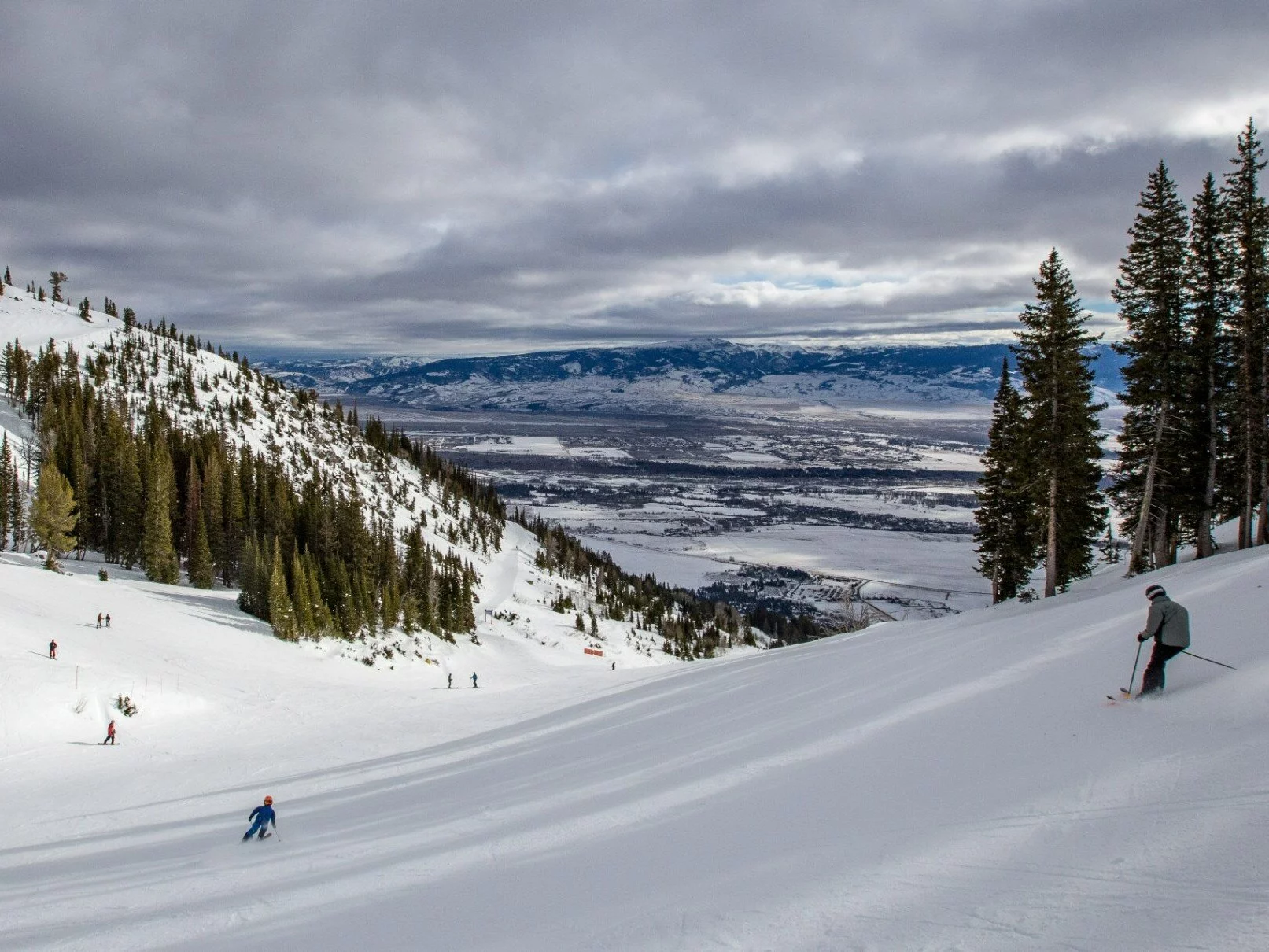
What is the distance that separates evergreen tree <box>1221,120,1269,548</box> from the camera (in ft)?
76.0

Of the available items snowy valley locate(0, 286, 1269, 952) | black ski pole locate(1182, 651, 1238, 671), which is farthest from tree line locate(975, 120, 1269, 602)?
black ski pole locate(1182, 651, 1238, 671)

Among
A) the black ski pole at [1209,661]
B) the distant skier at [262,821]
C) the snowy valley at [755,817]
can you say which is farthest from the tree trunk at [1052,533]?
the distant skier at [262,821]

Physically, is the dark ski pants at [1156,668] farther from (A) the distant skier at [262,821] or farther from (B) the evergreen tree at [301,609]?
(B) the evergreen tree at [301,609]

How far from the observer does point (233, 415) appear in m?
113

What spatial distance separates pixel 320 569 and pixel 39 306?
153 meters

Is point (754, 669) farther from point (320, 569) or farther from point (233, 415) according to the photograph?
point (233, 415)

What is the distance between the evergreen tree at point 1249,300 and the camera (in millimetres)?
23156

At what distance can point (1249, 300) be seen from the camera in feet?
77.4

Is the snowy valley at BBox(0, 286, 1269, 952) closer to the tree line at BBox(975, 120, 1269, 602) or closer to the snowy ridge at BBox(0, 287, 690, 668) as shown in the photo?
the tree line at BBox(975, 120, 1269, 602)

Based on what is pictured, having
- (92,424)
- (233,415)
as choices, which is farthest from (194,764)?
(233,415)

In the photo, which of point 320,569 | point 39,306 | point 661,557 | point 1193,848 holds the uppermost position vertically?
point 39,306

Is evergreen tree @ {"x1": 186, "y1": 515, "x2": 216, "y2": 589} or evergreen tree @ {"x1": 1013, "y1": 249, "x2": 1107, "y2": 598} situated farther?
evergreen tree @ {"x1": 186, "y1": 515, "x2": 216, "y2": 589}

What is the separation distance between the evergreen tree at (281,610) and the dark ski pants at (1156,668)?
144 feet

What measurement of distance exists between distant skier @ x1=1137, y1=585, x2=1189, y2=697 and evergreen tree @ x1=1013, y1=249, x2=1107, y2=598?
17.5 metres
